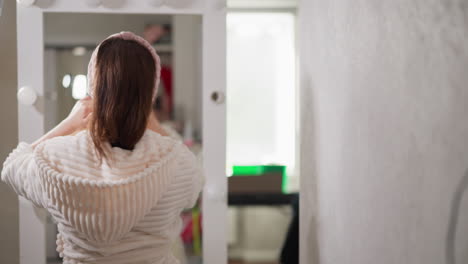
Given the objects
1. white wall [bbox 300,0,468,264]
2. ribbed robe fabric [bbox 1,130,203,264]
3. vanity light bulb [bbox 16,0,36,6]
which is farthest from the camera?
vanity light bulb [bbox 16,0,36,6]

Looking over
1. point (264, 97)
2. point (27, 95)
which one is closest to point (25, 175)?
point (27, 95)

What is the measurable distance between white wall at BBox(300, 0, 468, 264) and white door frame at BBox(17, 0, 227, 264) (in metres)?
0.30

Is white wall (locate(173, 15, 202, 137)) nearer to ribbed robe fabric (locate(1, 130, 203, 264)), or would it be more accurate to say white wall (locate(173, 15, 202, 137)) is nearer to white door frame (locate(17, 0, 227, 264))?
white door frame (locate(17, 0, 227, 264))

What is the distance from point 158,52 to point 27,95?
42 centimetres

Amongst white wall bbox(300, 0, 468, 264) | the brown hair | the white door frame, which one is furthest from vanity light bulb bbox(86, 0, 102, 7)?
white wall bbox(300, 0, 468, 264)

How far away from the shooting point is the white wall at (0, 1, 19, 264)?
1.52 metres

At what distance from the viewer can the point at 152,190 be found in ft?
3.28

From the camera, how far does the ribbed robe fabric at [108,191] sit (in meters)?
0.97

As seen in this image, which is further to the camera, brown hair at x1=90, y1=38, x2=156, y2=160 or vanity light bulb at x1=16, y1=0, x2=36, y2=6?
vanity light bulb at x1=16, y1=0, x2=36, y2=6

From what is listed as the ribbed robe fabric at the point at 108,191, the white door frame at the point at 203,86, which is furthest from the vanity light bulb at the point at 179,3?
the ribbed robe fabric at the point at 108,191

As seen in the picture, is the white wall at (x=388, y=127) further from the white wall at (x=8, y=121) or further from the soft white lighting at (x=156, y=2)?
the white wall at (x=8, y=121)

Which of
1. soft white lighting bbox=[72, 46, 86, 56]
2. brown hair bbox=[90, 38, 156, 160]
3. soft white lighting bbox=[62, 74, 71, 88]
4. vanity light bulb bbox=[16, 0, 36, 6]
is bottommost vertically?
brown hair bbox=[90, 38, 156, 160]

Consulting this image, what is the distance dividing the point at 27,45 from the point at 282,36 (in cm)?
230

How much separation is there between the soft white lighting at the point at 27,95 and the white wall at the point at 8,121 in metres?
0.08
